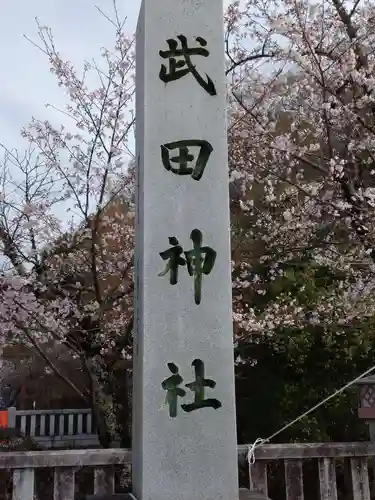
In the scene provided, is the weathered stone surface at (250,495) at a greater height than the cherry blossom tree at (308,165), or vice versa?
the cherry blossom tree at (308,165)

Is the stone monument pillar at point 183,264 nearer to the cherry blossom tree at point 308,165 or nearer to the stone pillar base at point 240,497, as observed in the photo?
the stone pillar base at point 240,497

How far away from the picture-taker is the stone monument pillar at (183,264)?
2.59m

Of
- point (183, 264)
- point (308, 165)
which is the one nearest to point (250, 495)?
point (183, 264)

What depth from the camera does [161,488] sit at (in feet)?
8.28

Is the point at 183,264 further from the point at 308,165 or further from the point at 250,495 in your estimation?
the point at 308,165

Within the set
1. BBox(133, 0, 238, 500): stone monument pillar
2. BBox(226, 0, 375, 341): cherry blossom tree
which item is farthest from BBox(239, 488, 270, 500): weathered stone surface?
BBox(226, 0, 375, 341): cherry blossom tree

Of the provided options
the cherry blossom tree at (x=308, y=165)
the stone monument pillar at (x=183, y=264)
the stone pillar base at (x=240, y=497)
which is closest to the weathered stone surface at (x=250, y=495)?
the stone pillar base at (x=240, y=497)

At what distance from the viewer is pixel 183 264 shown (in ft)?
9.21

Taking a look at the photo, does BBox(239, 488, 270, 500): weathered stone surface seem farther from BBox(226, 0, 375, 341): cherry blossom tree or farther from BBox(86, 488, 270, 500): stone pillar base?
BBox(226, 0, 375, 341): cherry blossom tree

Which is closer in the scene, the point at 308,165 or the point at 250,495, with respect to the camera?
the point at 250,495

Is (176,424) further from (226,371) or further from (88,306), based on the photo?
(88,306)

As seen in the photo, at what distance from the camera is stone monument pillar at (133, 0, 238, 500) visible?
2.59m

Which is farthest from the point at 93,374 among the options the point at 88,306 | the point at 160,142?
the point at 160,142

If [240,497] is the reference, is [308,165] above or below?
above
